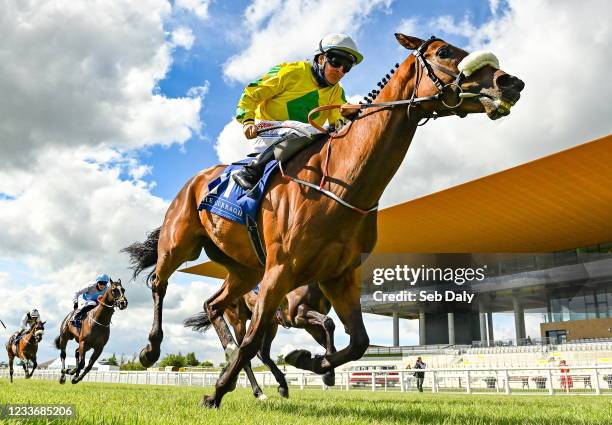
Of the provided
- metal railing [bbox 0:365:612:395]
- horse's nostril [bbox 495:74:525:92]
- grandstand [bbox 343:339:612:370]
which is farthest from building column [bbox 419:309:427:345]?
horse's nostril [bbox 495:74:525:92]

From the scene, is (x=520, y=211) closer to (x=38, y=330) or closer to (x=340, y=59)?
(x=38, y=330)

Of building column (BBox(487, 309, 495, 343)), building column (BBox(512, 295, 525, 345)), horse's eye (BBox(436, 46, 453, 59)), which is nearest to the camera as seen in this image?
horse's eye (BBox(436, 46, 453, 59))

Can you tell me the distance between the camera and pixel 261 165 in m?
4.97

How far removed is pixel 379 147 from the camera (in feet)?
13.6

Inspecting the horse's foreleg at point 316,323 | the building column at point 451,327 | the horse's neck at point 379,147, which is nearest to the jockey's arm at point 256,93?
the horse's neck at point 379,147

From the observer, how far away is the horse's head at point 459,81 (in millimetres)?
3629

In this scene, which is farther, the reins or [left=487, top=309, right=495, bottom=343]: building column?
[left=487, top=309, right=495, bottom=343]: building column

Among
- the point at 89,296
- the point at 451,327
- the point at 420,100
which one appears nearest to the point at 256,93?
the point at 420,100

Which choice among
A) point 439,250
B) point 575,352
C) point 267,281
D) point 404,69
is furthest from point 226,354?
point 439,250

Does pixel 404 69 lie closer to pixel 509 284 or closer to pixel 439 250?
pixel 509 284

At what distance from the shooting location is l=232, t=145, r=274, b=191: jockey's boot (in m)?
4.95

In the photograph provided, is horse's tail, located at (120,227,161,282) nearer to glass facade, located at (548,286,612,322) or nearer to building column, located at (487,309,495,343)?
glass facade, located at (548,286,612,322)

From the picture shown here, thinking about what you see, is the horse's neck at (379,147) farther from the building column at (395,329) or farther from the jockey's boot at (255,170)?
the building column at (395,329)

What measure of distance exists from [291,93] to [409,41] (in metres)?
1.41
